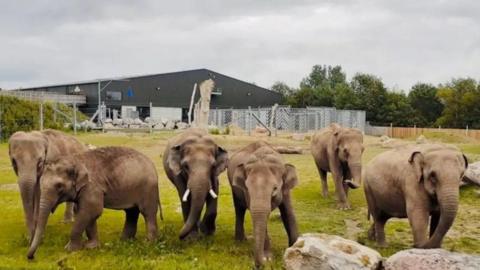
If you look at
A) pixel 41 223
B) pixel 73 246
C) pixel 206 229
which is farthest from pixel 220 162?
pixel 41 223

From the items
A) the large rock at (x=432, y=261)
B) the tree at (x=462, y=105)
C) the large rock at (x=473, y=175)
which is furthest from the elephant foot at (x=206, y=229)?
the tree at (x=462, y=105)

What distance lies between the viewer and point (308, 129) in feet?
173

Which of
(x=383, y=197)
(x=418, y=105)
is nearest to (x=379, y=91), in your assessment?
(x=418, y=105)

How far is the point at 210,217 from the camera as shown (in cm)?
1127

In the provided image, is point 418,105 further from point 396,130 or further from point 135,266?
point 135,266

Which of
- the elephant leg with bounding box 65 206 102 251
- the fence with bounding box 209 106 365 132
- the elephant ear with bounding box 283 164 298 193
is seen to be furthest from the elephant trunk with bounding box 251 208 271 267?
the fence with bounding box 209 106 365 132

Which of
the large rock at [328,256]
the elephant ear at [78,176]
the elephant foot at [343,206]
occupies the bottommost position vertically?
the elephant foot at [343,206]

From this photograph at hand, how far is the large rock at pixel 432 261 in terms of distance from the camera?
7.13m

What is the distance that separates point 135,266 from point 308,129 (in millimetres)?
44652

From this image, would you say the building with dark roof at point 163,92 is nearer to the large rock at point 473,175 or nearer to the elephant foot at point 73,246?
the large rock at point 473,175

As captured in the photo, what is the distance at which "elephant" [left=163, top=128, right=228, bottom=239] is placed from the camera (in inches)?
390

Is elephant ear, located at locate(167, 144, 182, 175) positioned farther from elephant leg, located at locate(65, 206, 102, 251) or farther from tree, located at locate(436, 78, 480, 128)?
tree, located at locate(436, 78, 480, 128)

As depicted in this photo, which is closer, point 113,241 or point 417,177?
point 417,177

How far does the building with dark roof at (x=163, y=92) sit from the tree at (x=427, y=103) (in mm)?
20173
